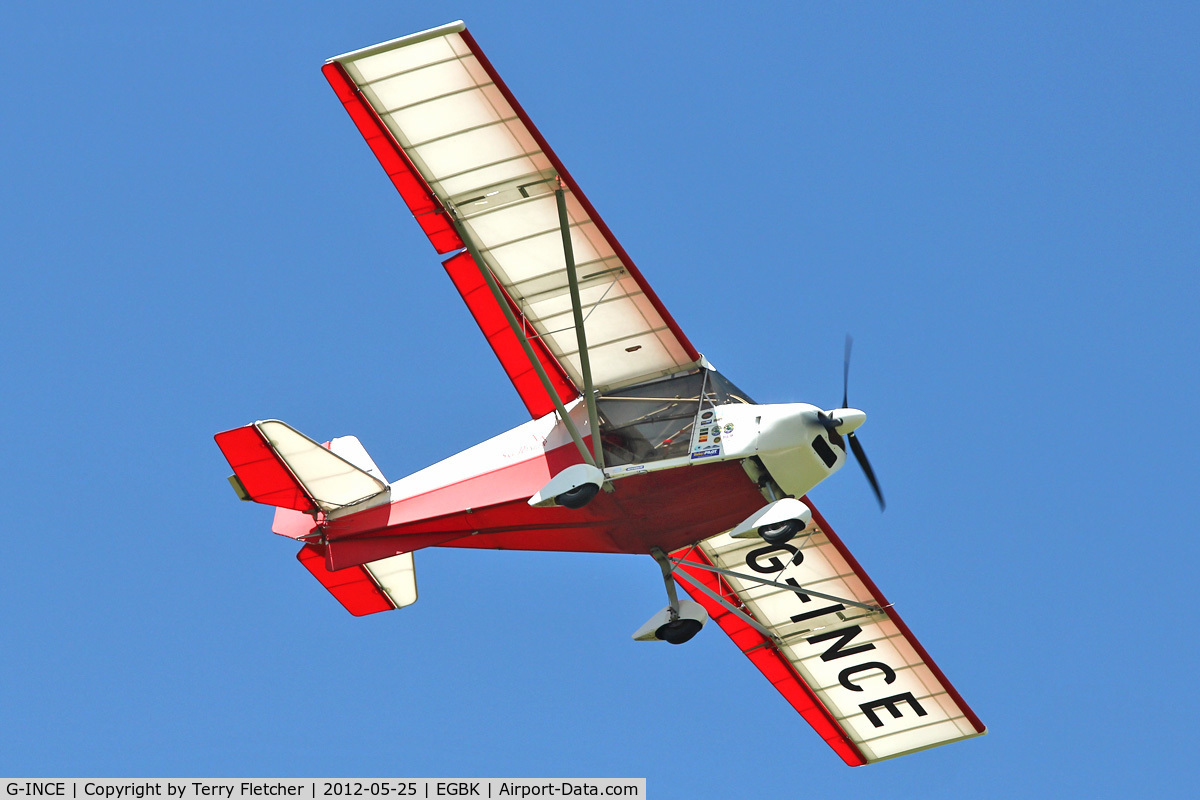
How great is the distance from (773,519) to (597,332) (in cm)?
353

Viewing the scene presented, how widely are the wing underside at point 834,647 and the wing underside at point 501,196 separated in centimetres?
410

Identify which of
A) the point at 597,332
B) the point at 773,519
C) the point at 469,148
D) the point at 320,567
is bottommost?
the point at 773,519

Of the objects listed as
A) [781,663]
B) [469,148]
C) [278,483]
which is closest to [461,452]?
[278,483]

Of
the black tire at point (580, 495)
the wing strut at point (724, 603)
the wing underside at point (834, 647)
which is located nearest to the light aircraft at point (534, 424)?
the black tire at point (580, 495)

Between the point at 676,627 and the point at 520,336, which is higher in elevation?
the point at 520,336

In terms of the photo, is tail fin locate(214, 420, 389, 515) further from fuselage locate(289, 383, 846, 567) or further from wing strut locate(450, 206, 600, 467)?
wing strut locate(450, 206, 600, 467)

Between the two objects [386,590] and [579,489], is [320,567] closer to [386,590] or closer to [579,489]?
[386,590]

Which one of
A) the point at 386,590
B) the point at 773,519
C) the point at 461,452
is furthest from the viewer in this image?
the point at 386,590

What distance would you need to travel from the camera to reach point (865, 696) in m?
24.8

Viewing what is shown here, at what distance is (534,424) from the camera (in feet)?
68.7

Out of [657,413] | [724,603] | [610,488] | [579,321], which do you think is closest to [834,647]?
[724,603]

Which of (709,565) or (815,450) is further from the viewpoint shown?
(709,565)

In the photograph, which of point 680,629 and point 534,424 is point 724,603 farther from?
point 534,424
